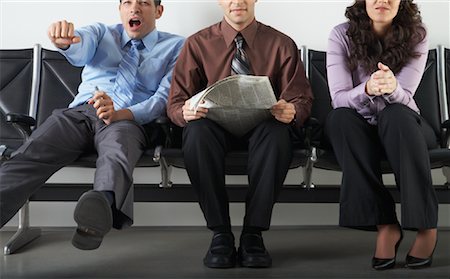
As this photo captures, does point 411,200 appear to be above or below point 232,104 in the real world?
below

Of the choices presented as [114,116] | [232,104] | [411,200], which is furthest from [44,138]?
[411,200]

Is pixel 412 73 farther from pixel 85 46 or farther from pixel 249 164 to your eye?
pixel 85 46

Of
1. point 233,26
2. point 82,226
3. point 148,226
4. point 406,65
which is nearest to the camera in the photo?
point 82,226

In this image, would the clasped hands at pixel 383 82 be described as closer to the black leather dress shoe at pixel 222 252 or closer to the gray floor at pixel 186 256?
the gray floor at pixel 186 256

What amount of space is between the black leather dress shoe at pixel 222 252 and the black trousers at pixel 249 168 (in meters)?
0.05

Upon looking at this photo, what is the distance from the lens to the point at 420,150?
2188 mm

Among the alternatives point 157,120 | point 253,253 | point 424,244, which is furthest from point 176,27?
point 424,244

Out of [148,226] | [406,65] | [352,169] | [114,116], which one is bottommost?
[148,226]

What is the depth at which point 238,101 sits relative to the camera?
7.25 feet

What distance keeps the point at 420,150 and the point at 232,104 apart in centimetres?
70

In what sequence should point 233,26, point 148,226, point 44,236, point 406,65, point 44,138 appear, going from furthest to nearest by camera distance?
1. point 148,226
2. point 44,236
3. point 233,26
4. point 406,65
5. point 44,138

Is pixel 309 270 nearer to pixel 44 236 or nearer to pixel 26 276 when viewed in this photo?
pixel 26 276

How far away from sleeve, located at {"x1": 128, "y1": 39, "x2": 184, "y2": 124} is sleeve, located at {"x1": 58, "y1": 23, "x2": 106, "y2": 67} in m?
0.35

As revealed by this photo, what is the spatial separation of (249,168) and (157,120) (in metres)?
0.43
